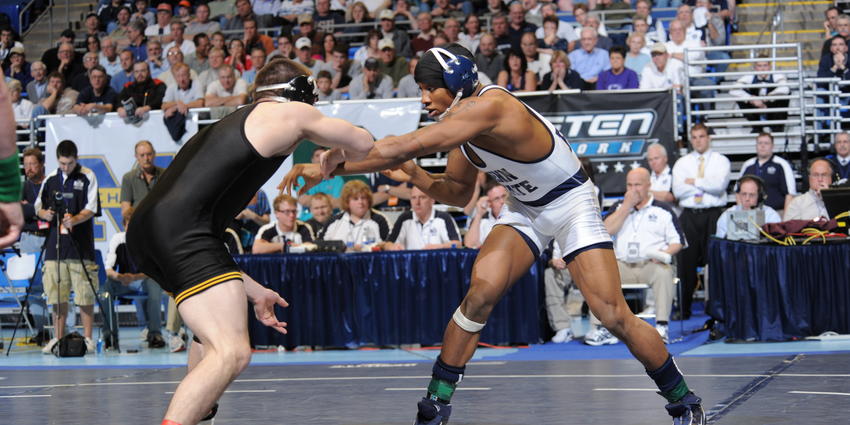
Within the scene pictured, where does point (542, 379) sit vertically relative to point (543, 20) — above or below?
below

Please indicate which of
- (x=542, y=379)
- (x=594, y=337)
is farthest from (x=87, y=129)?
(x=542, y=379)

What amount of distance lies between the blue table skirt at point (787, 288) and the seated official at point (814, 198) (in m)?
1.44

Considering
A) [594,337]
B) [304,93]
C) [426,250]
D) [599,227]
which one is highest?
[304,93]

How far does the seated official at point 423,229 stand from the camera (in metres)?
11.0

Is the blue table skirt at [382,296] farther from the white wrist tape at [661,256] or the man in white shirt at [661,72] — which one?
the man in white shirt at [661,72]

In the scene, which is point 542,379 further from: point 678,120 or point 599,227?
point 678,120

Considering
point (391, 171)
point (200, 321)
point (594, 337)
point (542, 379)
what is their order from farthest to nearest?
point (594, 337) → point (542, 379) → point (391, 171) → point (200, 321)

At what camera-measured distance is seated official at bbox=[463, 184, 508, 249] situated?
35.7 ft

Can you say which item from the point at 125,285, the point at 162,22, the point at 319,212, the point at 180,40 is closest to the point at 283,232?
the point at 319,212

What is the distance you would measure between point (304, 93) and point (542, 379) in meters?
3.99

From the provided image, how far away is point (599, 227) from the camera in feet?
18.3

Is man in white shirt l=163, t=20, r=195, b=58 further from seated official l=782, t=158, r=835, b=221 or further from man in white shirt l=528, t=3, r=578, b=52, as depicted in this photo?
seated official l=782, t=158, r=835, b=221

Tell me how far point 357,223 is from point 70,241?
2955mm

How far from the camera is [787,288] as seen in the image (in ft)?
32.3
